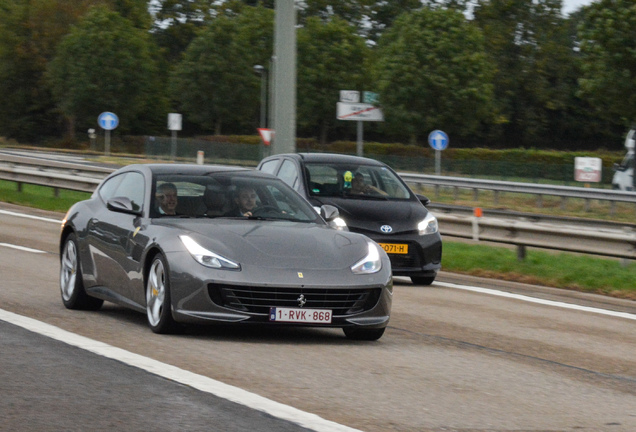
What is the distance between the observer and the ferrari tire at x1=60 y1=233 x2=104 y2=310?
965 centimetres

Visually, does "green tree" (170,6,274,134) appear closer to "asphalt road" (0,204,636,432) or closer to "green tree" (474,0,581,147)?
"green tree" (474,0,581,147)

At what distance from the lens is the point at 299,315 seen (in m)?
8.05

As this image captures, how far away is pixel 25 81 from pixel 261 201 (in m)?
83.3

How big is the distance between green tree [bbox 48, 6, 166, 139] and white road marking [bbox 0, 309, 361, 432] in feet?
250

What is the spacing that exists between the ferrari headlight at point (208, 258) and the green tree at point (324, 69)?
239ft

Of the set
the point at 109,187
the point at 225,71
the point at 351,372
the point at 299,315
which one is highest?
the point at 225,71

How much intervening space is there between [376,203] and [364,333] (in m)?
5.60

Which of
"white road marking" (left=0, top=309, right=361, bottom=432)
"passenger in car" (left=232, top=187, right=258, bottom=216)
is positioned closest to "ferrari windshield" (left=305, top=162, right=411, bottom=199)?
"passenger in car" (left=232, top=187, right=258, bottom=216)

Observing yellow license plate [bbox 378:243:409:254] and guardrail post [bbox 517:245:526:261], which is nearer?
yellow license plate [bbox 378:243:409:254]

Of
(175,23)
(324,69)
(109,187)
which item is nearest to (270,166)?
(109,187)

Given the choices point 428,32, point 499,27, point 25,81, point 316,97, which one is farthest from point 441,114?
point 25,81

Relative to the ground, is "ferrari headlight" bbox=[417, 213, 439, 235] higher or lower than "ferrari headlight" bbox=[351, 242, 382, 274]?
lower

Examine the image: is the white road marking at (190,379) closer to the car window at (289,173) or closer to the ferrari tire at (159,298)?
the ferrari tire at (159,298)

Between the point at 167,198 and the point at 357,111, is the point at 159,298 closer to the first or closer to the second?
the point at 167,198
